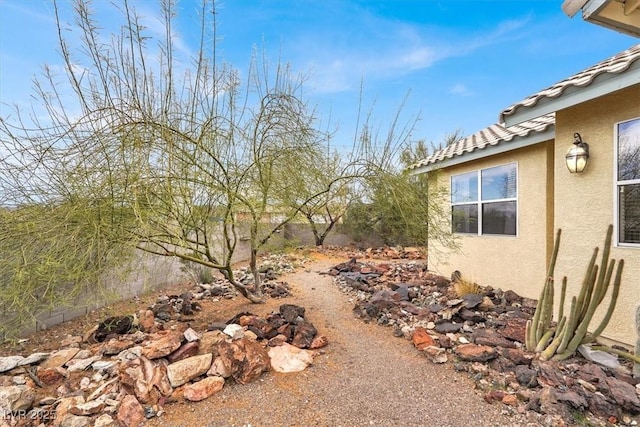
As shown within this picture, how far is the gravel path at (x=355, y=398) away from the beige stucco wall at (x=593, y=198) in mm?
2798

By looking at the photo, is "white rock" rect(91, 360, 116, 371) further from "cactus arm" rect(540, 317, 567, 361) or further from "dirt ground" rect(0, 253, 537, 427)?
"cactus arm" rect(540, 317, 567, 361)

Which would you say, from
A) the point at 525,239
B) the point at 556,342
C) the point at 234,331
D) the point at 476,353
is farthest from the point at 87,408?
the point at 525,239

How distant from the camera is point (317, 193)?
5.83 metres

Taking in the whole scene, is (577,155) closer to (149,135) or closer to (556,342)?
(556,342)

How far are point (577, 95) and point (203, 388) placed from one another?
20.5 feet

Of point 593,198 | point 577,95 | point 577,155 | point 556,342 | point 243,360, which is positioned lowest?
point 243,360

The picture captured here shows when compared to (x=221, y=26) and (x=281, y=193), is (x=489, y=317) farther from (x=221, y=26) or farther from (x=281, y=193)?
(x=221, y=26)

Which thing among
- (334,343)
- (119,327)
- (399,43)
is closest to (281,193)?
(334,343)

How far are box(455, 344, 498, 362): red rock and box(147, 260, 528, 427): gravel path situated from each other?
0.26m

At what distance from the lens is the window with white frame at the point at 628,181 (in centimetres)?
417

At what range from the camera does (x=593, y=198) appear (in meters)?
4.60

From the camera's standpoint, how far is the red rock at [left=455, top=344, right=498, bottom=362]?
12.9 ft

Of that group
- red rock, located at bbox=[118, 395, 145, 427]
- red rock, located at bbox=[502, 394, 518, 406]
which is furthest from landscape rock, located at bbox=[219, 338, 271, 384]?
red rock, located at bbox=[502, 394, 518, 406]

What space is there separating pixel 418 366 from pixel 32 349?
572 cm
